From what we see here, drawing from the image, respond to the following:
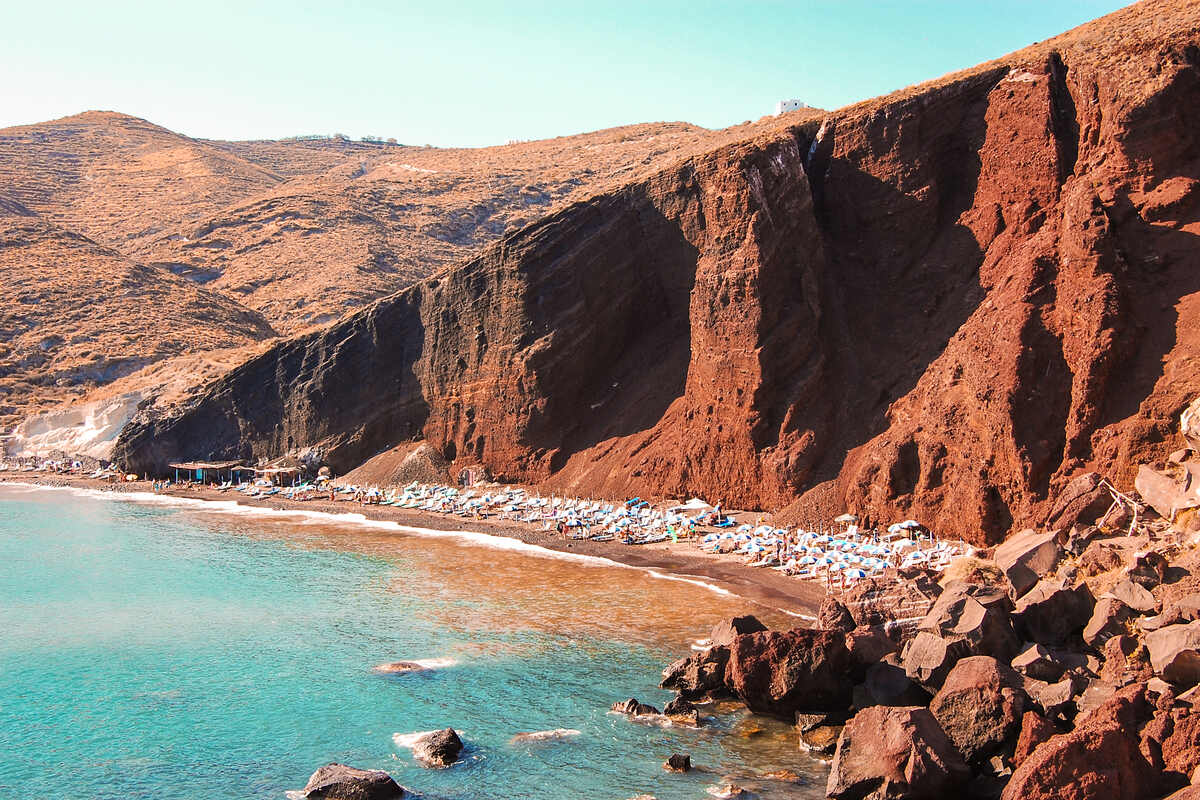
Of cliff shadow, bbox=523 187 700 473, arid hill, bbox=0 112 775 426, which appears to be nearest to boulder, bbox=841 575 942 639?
cliff shadow, bbox=523 187 700 473

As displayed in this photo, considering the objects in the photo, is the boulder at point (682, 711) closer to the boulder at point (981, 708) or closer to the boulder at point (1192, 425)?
the boulder at point (981, 708)

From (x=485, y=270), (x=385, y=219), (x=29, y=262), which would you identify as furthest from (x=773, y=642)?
(x=385, y=219)

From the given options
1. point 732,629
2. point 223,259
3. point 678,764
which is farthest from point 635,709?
point 223,259

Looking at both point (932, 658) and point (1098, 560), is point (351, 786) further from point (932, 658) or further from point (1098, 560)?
point (1098, 560)

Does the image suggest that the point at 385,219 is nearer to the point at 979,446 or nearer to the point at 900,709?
the point at 979,446

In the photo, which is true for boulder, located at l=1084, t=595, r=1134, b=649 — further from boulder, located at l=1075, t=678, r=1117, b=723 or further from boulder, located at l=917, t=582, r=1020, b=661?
boulder, located at l=1075, t=678, r=1117, b=723
